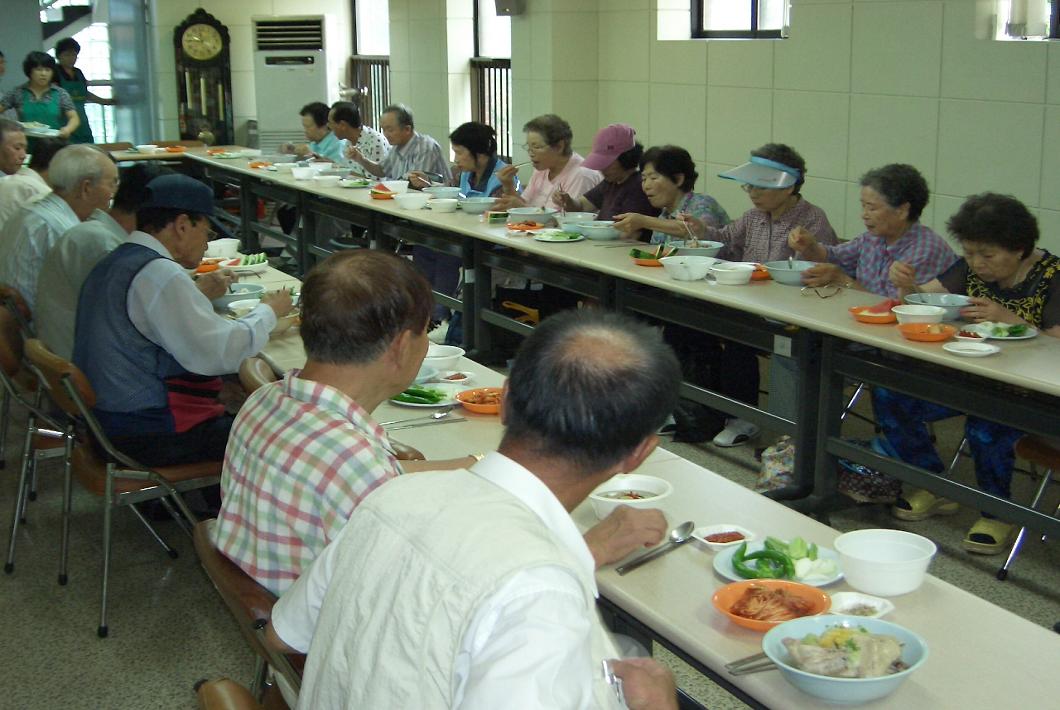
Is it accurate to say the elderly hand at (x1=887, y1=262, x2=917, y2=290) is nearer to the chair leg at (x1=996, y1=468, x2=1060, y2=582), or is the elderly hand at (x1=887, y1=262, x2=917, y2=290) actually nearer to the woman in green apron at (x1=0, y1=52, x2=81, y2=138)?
the chair leg at (x1=996, y1=468, x2=1060, y2=582)

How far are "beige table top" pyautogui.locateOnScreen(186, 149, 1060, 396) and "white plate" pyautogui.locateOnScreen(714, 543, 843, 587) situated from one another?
1.29 m

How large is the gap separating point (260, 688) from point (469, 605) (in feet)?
3.99

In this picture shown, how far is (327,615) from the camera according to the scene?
130cm

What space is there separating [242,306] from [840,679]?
2.96m

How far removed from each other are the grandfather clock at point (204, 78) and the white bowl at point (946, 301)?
28.6 feet

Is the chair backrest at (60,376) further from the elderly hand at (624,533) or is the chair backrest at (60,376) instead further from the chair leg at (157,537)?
the elderly hand at (624,533)

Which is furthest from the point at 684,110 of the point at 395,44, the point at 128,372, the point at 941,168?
the point at 128,372

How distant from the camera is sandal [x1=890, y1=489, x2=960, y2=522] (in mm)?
4004

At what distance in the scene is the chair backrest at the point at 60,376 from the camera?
295 cm

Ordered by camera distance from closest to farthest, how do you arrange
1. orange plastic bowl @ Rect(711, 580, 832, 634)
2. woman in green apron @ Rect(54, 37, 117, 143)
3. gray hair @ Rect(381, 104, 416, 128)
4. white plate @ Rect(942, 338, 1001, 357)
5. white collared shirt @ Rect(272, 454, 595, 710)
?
1. white collared shirt @ Rect(272, 454, 595, 710)
2. orange plastic bowl @ Rect(711, 580, 832, 634)
3. white plate @ Rect(942, 338, 1001, 357)
4. gray hair @ Rect(381, 104, 416, 128)
5. woman in green apron @ Rect(54, 37, 117, 143)

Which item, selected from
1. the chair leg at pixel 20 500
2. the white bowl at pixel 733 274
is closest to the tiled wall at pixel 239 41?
the white bowl at pixel 733 274

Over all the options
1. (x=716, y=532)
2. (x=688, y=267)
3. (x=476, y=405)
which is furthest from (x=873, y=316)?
(x=716, y=532)

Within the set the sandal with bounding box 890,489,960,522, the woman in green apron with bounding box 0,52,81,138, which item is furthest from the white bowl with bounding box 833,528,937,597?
the woman in green apron with bounding box 0,52,81,138

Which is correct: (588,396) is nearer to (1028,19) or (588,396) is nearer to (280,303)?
(280,303)
